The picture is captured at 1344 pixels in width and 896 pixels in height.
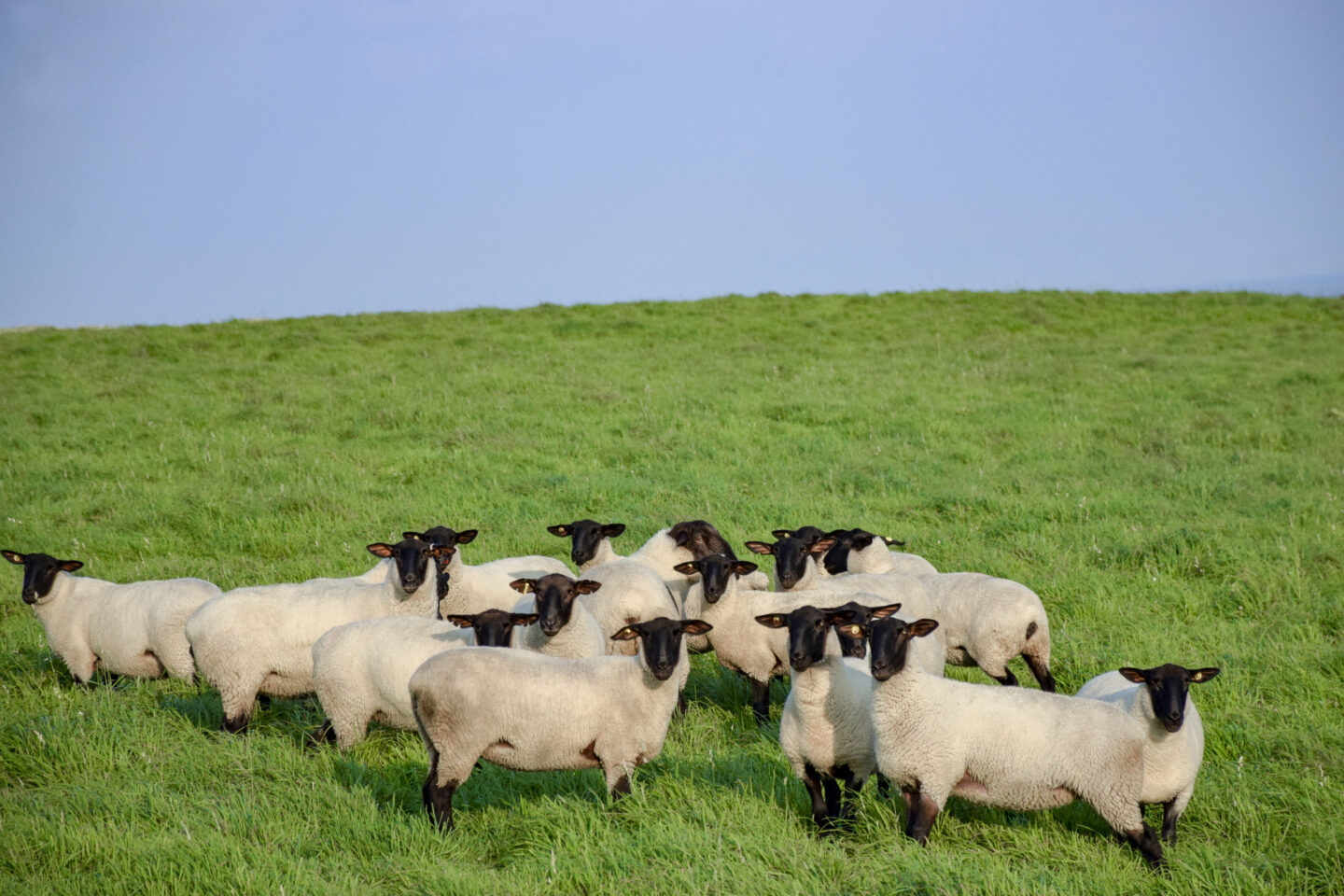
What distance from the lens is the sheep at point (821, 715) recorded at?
5.87 metres

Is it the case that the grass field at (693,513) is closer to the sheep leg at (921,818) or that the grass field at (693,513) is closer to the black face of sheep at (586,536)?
the sheep leg at (921,818)

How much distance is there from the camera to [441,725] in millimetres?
5707

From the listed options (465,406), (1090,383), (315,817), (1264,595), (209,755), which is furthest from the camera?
(1090,383)

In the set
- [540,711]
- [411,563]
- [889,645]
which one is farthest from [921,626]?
[411,563]

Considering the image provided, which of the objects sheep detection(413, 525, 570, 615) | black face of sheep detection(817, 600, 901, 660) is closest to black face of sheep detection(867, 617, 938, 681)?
black face of sheep detection(817, 600, 901, 660)

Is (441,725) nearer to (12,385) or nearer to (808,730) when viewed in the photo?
(808,730)

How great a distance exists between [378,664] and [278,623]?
1361mm

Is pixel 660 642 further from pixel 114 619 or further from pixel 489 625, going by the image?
pixel 114 619

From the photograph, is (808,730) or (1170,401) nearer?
(808,730)

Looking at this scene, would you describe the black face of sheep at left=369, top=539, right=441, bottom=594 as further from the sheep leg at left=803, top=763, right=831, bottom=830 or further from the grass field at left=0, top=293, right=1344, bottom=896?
the sheep leg at left=803, top=763, right=831, bottom=830

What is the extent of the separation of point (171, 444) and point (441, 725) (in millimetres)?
13851

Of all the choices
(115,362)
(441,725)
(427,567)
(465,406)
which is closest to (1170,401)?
(465,406)

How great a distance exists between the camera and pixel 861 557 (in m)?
9.70

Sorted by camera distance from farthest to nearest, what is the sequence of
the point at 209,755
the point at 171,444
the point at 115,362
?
the point at 115,362
the point at 171,444
the point at 209,755
